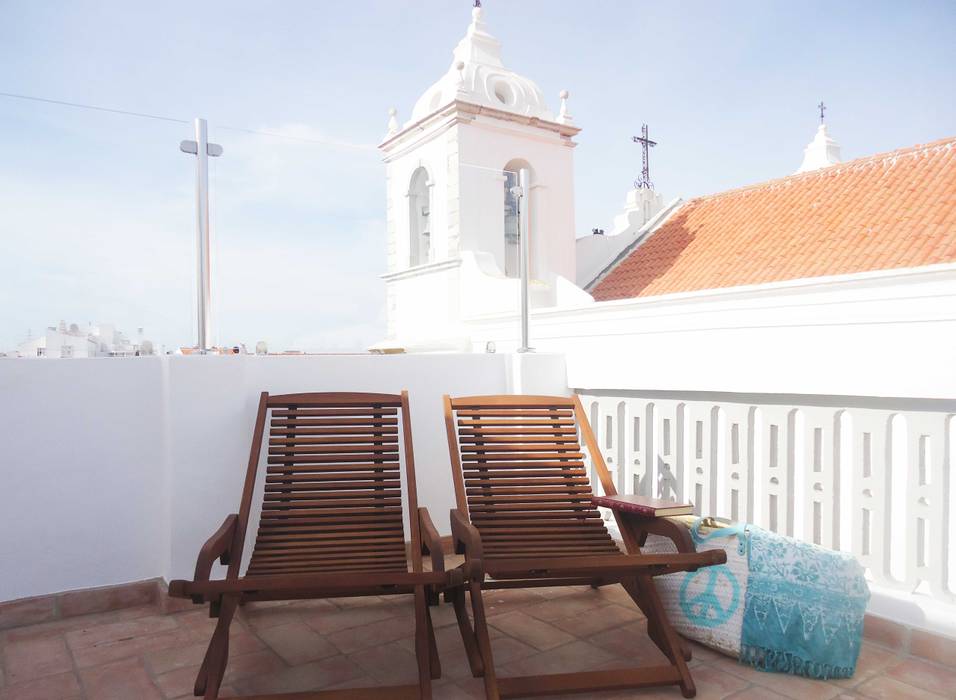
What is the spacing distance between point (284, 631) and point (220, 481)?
73cm

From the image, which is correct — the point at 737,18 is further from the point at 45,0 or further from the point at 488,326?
the point at 45,0

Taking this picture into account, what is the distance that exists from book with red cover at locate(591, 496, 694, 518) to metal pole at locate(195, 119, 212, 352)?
1.98 meters

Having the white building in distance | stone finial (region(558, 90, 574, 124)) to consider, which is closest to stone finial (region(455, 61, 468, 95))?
stone finial (region(558, 90, 574, 124))

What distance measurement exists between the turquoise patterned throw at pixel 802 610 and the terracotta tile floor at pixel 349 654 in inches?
2.7

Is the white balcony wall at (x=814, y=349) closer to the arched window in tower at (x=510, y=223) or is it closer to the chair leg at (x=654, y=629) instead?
the chair leg at (x=654, y=629)

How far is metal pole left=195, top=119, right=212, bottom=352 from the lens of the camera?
3391mm

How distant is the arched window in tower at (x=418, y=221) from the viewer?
1284cm

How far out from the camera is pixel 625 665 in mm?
2654

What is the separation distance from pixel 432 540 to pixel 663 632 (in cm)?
90

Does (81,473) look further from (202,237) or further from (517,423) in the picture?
(517,423)

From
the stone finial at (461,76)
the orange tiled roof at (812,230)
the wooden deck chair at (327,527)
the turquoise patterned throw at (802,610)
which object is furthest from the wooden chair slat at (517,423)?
the stone finial at (461,76)

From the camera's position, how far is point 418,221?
513 inches

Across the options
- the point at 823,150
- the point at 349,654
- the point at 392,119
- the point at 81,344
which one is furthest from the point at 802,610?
the point at 823,150

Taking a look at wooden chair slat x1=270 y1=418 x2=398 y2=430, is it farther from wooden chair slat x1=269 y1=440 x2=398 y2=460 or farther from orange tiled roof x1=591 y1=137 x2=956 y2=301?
orange tiled roof x1=591 y1=137 x2=956 y2=301
